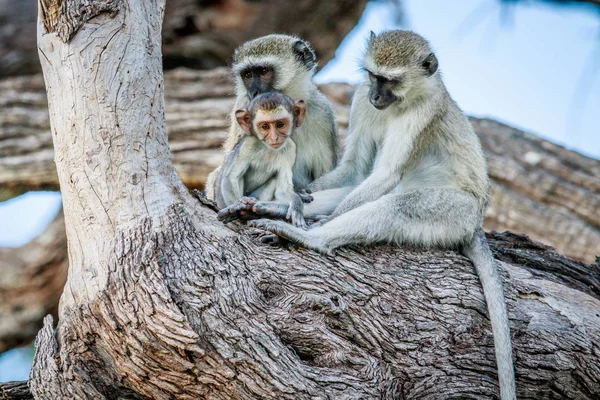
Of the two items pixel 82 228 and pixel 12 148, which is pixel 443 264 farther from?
pixel 12 148

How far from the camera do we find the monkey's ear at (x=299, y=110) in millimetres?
5227

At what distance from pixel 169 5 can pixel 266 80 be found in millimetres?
5164

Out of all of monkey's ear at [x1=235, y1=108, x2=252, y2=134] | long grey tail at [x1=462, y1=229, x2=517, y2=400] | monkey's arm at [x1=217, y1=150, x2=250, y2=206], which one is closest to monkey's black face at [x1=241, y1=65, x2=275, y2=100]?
monkey's ear at [x1=235, y1=108, x2=252, y2=134]

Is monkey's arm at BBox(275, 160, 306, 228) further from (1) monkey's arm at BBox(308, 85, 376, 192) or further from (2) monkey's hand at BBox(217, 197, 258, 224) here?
(1) monkey's arm at BBox(308, 85, 376, 192)

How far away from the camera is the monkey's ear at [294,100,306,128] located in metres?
5.23

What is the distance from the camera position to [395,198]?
4.88 m

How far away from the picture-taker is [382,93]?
5.05 meters

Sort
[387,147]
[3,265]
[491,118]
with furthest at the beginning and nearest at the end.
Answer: [491,118]
[3,265]
[387,147]

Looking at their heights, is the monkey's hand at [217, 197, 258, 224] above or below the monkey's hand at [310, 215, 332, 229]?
above

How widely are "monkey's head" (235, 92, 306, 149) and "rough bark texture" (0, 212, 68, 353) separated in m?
4.42

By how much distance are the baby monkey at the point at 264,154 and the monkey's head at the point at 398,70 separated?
1.87 ft

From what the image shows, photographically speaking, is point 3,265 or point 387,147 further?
point 3,265

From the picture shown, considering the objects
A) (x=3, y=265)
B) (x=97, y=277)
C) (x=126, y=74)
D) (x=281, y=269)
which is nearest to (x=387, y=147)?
(x=281, y=269)

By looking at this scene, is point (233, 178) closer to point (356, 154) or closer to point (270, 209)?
point (270, 209)
